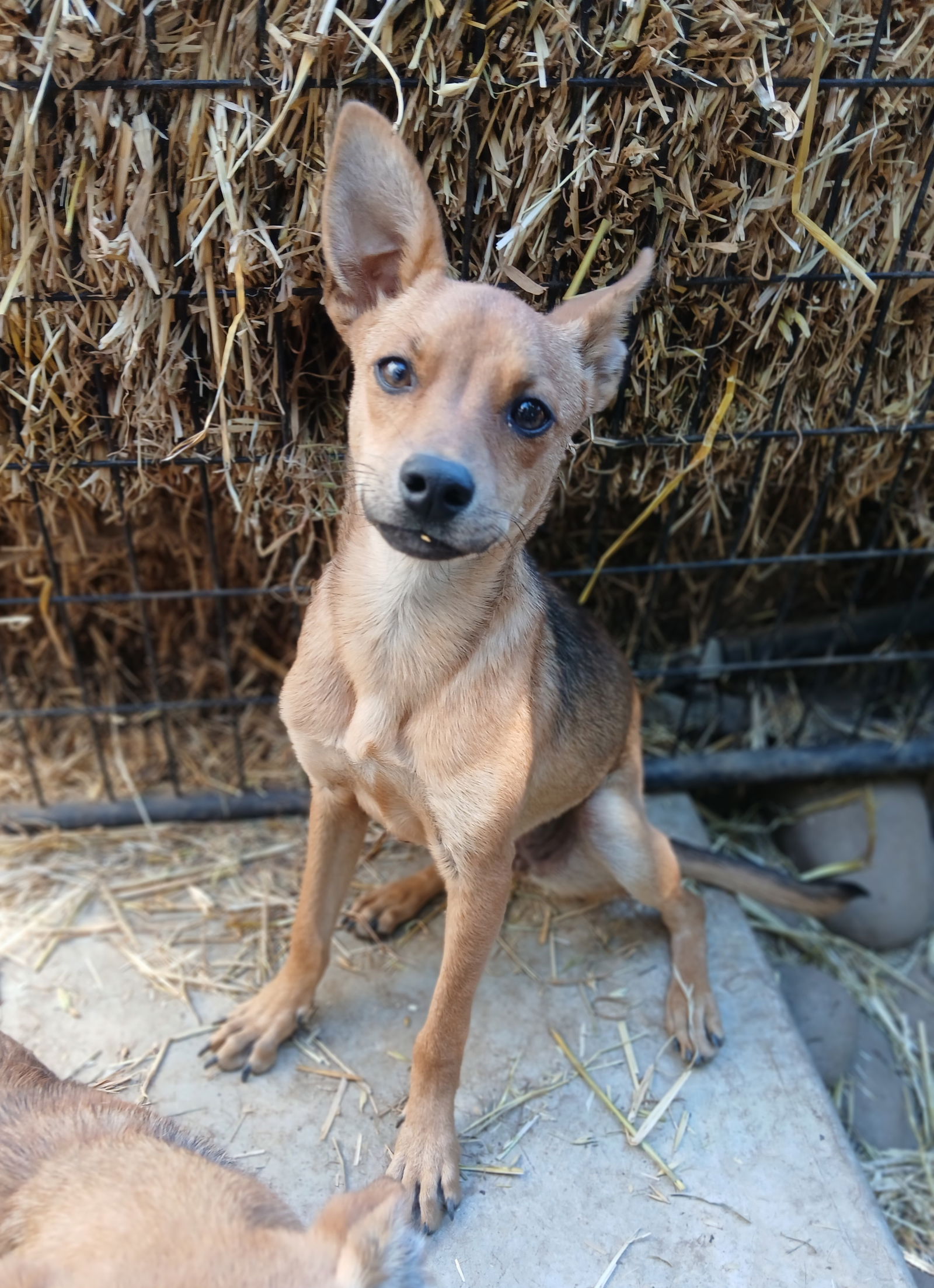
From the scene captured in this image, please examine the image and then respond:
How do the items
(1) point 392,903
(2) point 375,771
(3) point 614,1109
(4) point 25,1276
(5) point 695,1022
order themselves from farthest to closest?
(1) point 392,903
(5) point 695,1022
(3) point 614,1109
(2) point 375,771
(4) point 25,1276

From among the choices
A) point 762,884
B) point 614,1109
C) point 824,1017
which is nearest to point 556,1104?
point 614,1109

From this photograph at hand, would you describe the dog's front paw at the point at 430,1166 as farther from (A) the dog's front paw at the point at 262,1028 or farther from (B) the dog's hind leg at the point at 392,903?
(B) the dog's hind leg at the point at 392,903

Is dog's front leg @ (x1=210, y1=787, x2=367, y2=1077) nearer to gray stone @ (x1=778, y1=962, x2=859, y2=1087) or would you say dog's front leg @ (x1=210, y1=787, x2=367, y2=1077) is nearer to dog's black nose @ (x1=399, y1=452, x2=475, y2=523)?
dog's black nose @ (x1=399, y1=452, x2=475, y2=523)

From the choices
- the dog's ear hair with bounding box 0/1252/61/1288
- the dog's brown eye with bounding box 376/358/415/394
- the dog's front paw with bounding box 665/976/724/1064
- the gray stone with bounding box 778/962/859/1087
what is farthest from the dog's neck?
the gray stone with bounding box 778/962/859/1087

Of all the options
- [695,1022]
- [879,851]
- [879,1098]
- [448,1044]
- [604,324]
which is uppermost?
[604,324]

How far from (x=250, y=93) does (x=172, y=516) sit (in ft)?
5.07

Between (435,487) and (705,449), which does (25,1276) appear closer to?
(435,487)

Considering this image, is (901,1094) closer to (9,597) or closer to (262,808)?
(262,808)

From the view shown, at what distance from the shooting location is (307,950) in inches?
119

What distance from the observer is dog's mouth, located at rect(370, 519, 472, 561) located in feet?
7.19

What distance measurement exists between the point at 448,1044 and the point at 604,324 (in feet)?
6.33

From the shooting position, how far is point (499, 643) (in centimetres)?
259

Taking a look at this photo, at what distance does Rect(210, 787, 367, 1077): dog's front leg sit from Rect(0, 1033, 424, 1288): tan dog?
867 mm

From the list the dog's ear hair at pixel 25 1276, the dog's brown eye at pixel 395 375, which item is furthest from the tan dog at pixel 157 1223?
the dog's brown eye at pixel 395 375
